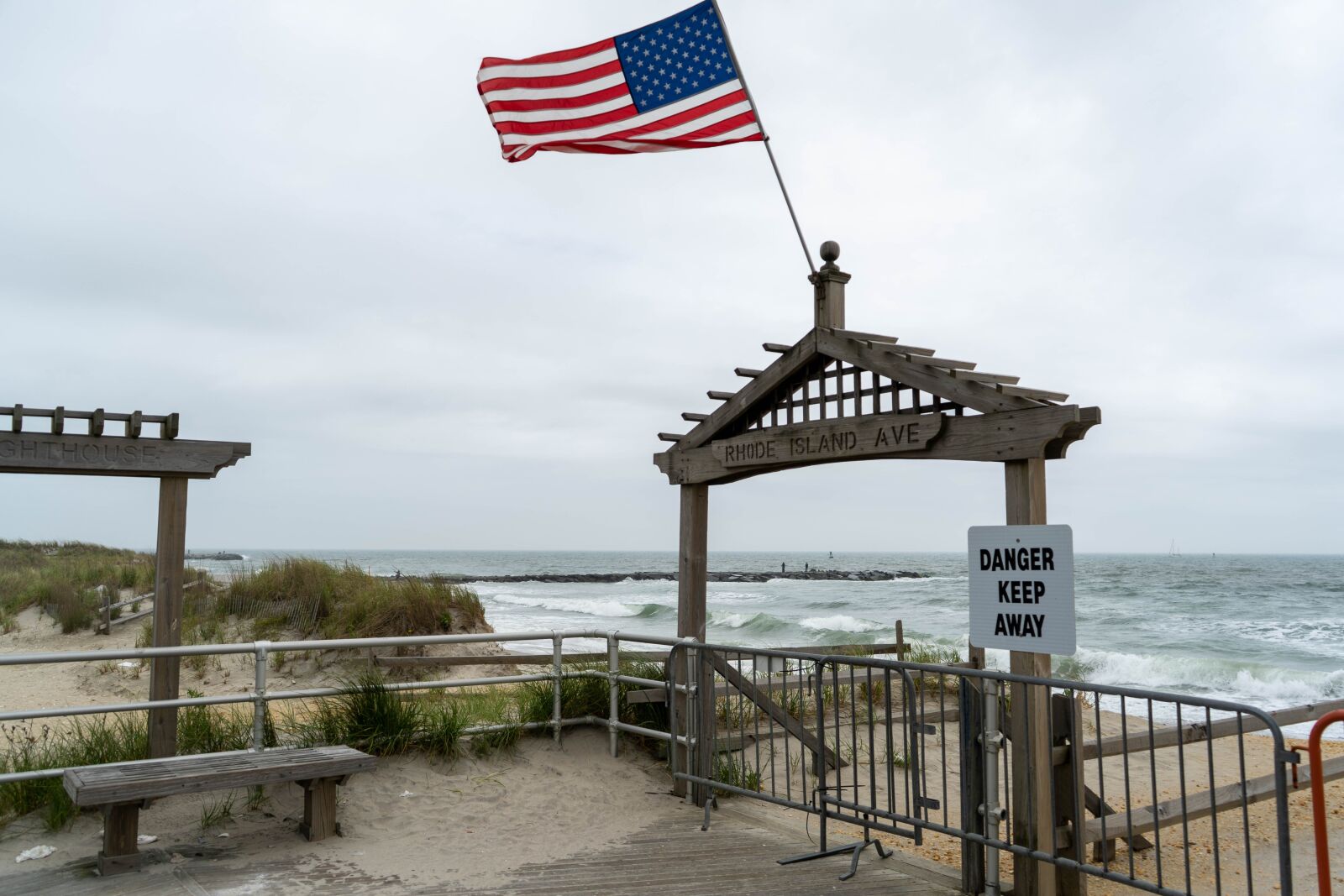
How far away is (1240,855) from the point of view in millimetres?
6887

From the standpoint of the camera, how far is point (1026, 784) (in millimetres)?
4938

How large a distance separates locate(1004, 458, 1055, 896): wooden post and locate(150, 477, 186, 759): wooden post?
17.4ft

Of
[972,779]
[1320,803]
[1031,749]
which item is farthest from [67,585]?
[1320,803]

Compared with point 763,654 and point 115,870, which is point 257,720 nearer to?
point 115,870

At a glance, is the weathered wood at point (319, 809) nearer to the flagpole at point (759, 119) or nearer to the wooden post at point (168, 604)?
the wooden post at point (168, 604)

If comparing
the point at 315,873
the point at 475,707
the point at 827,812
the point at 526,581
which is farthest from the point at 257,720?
the point at 526,581

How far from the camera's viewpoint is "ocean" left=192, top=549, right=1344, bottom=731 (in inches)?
974

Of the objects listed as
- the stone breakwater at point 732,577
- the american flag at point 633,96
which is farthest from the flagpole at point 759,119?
the stone breakwater at point 732,577

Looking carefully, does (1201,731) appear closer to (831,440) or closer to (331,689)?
(831,440)

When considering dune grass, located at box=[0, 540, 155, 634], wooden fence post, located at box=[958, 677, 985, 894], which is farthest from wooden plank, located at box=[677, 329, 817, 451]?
dune grass, located at box=[0, 540, 155, 634]

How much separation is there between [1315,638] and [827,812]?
32.7m

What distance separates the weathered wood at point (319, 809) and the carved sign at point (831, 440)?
3409 mm

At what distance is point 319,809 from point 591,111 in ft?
16.5

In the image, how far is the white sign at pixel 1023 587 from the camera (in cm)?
455
